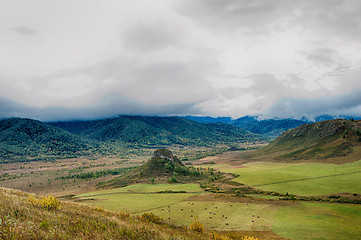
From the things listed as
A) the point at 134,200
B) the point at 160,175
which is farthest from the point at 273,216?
the point at 160,175

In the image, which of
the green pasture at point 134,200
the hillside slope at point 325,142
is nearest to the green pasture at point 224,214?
the green pasture at point 134,200

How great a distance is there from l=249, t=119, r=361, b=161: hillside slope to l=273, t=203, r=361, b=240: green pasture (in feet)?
271

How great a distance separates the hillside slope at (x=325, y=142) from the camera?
109 meters

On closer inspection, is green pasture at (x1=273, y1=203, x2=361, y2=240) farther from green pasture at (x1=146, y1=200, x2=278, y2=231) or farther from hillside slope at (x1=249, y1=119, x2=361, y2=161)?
hillside slope at (x1=249, y1=119, x2=361, y2=161)

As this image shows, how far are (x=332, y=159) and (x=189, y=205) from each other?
335 ft

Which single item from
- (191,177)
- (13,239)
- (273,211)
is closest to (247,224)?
(273,211)

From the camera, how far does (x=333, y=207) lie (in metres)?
38.0

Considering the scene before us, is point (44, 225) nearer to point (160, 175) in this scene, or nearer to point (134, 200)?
point (134, 200)

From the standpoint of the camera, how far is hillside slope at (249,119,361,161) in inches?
4297

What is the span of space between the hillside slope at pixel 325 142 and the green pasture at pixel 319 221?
82717 millimetres

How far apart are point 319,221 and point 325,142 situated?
124157 mm

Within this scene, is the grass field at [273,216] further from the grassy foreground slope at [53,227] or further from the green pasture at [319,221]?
the grassy foreground slope at [53,227]

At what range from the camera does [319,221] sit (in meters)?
30.5

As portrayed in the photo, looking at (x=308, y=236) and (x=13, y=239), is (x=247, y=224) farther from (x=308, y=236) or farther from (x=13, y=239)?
(x=13, y=239)
